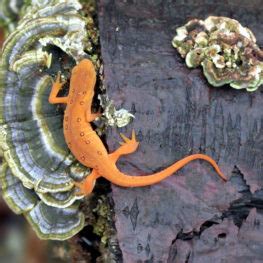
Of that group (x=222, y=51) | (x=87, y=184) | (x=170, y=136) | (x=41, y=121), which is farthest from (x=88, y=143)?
(x=222, y=51)

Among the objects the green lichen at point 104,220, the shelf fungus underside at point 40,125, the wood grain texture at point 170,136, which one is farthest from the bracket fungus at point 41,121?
the wood grain texture at point 170,136

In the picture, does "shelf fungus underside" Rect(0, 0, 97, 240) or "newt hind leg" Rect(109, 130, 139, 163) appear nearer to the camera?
"newt hind leg" Rect(109, 130, 139, 163)

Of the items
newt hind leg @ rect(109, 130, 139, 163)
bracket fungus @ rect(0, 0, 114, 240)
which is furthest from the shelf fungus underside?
newt hind leg @ rect(109, 130, 139, 163)

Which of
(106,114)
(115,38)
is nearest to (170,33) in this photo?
(115,38)

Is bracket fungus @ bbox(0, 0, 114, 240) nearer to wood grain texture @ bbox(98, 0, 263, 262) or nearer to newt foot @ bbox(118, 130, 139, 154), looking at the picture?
wood grain texture @ bbox(98, 0, 263, 262)

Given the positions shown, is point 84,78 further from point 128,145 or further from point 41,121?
point 128,145

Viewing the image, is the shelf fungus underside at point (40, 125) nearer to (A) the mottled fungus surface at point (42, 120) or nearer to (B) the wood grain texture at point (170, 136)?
(A) the mottled fungus surface at point (42, 120)

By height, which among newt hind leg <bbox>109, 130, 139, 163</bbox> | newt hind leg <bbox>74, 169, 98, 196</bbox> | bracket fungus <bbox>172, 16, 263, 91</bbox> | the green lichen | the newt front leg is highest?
bracket fungus <bbox>172, 16, 263, 91</bbox>

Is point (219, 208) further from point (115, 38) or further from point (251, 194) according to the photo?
point (115, 38)
